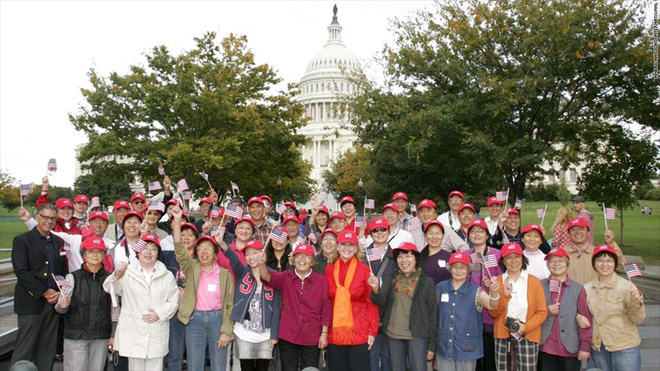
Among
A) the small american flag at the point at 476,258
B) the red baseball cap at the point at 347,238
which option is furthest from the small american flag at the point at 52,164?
the small american flag at the point at 476,258

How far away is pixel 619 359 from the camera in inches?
228

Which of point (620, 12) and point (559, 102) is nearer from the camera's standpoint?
point (620, 12)

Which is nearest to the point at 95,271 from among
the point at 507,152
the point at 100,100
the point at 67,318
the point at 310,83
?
the point at 67,318

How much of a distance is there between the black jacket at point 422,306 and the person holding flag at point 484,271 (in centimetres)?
58

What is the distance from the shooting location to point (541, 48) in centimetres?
1650

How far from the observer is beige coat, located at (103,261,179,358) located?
5.84 m

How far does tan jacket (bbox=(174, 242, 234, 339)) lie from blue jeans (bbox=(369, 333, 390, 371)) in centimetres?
160

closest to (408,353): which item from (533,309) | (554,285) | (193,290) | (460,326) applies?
(460,326)

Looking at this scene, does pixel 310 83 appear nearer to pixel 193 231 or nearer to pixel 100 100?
pixel 100 100

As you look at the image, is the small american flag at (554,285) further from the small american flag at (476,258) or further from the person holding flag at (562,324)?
the small american flag at (476,258)

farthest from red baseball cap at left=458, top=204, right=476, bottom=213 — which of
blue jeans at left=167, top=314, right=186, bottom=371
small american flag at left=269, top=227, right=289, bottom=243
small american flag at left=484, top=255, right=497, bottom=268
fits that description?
blue jeans at left=167, top=314, right=186, bottom=371

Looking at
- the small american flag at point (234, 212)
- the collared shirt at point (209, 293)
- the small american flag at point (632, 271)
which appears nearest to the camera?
the small american flag at point (632, 271)

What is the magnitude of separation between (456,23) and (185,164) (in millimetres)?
11841

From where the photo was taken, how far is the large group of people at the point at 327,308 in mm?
5844
